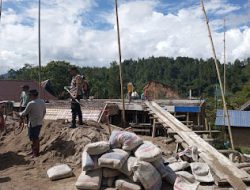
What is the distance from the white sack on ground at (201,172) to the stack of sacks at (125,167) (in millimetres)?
316

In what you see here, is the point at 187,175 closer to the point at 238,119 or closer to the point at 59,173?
the point at 59,173

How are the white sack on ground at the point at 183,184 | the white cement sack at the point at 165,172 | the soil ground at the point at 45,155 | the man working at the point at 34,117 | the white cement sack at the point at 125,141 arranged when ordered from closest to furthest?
the white sack on ground at the point at 183,184, the white cement sack at the point at 165,172, the white cement sack at the point at 125,141, the soil ground at the point at 45,155, the man working at the point at 34,117

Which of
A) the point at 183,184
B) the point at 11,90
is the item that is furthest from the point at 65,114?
the point at 11,90

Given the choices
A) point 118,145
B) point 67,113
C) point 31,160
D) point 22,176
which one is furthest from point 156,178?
point 67,113

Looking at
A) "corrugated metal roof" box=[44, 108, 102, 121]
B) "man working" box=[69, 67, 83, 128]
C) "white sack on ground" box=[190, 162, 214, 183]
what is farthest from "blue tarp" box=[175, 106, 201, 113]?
"white sack on ground" box=[190, 162, 214, 183]

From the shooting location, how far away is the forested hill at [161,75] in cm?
4466

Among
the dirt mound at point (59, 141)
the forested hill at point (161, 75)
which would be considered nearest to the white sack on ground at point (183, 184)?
the dirt mound at point (59, 141)

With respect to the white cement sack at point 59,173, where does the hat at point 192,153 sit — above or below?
above

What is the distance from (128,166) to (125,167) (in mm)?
64

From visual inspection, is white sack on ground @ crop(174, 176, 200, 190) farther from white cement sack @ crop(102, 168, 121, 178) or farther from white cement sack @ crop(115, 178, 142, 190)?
white cement sack @ crop(102, 168, 121, 178)

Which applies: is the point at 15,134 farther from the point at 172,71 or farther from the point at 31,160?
the point at 172,71

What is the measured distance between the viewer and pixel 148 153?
5168 millimetres

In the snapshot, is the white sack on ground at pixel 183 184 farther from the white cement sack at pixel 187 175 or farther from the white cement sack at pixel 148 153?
the white cement sack at pixel 148 153

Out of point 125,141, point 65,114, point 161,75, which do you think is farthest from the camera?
point 161,75
